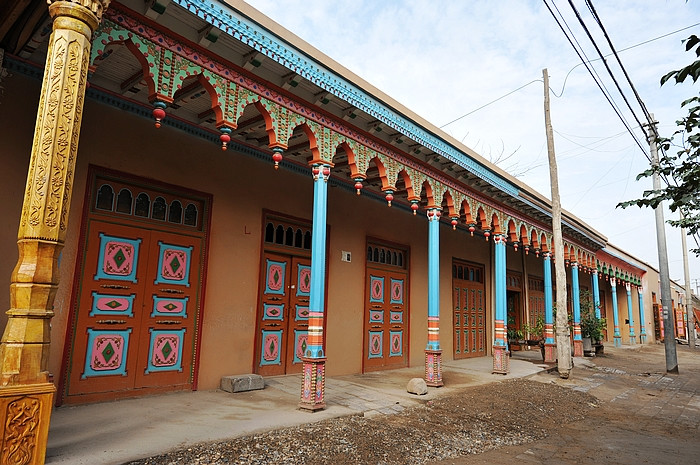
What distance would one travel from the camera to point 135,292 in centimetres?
620

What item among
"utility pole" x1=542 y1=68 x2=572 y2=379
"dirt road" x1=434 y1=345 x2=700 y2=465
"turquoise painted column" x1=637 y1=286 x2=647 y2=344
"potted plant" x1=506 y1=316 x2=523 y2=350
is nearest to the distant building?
"utility pole" x1=542 y1=68 x2=572 y2=379

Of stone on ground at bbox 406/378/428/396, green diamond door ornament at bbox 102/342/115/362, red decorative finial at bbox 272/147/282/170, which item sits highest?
red decorative finial at bbox 272/147/282/170

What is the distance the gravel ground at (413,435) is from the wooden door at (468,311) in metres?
5.07

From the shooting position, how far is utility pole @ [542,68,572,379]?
9.84 metres

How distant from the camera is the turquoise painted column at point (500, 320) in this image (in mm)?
9617

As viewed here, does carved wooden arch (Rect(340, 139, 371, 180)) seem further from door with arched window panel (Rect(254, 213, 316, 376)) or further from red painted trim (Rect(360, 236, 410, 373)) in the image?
red painted trim (Rect(360, 236, 410, 373))

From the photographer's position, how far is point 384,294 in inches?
404

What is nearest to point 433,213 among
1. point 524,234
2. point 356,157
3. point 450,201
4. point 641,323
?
point 450,201

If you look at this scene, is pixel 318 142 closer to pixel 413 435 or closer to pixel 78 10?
pixel 78 10

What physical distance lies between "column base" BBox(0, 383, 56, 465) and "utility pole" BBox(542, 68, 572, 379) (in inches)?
372

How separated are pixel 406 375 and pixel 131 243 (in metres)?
5.67

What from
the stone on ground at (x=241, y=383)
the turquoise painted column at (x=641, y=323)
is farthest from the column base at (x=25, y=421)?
the turquoise painted column at (x=641, y=323)

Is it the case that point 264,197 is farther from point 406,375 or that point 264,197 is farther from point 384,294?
point 406,375

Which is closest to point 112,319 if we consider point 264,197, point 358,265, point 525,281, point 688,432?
point 264,197
